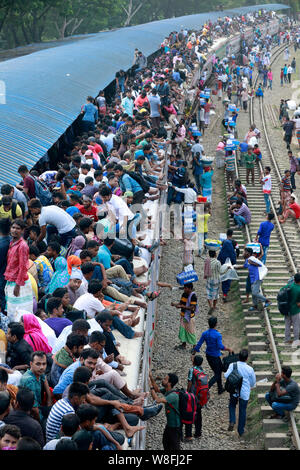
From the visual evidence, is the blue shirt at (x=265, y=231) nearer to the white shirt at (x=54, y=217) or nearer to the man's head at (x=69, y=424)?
the white shirt at (x=54, y=217)

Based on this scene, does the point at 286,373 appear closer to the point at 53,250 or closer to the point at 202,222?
the point at 53,250

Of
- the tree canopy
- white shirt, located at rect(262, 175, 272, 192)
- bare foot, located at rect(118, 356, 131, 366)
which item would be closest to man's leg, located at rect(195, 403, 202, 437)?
bare foot, located at rect(118, 356, 131, 366)

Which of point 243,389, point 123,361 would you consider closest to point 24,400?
point 123,361

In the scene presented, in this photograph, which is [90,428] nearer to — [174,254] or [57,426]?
[57,426]

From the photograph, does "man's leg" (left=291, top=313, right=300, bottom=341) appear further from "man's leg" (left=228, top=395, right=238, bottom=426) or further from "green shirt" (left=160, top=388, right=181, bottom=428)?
"green shirt" (left=160, top=388, right=181, bottom=428)

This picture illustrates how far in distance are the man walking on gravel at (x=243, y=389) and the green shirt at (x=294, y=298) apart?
2186 millimetres

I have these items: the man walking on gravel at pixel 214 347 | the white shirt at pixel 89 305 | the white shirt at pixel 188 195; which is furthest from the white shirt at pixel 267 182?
the white shirt at pixel 89 305

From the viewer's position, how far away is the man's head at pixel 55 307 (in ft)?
22.7

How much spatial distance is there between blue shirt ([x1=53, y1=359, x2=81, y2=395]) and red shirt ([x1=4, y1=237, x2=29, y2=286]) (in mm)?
1550

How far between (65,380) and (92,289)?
161 cm

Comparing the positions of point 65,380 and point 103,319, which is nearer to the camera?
point 65,380

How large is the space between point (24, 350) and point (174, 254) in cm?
968

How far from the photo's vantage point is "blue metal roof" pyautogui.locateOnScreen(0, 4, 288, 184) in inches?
470

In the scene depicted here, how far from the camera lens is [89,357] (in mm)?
5969
